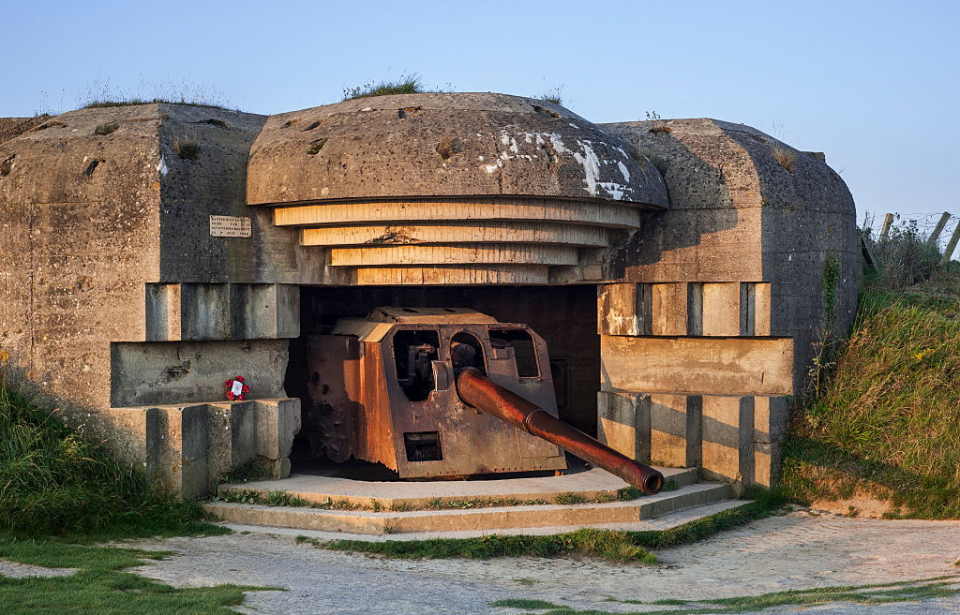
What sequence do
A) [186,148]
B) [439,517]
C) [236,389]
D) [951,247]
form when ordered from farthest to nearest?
1. [951,247]
2. [236,389]
3. [186,148]
4. [439,517]

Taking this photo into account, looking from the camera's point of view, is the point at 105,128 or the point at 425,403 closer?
the point at 425,403

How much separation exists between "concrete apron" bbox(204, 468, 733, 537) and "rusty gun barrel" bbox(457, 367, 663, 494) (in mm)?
499

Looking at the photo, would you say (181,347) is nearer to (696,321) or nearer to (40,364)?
(40,364)

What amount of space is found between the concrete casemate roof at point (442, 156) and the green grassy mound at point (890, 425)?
2.79m

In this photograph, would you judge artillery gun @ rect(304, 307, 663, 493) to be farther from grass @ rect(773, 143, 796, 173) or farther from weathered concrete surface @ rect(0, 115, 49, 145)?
weathered concrete surface @ rect(0, 115, 49, 145)

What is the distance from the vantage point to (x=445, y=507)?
7934 millimetres

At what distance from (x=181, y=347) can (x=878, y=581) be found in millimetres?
5993

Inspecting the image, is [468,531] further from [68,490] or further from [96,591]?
[68,490]

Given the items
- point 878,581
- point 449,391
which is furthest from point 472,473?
point 878,581

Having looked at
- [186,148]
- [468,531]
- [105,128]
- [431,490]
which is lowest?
[468,531]

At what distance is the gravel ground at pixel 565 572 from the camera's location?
5.75m

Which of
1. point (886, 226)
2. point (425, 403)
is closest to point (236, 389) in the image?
point (425, 403)

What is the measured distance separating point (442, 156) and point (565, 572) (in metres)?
3.64

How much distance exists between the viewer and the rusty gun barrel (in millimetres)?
7000
